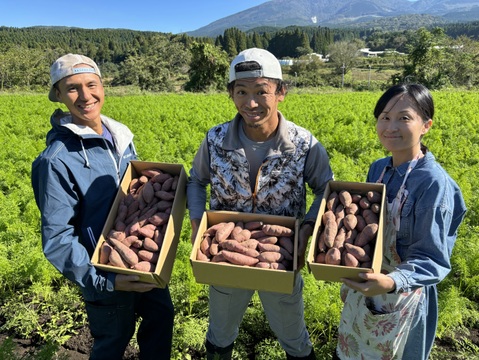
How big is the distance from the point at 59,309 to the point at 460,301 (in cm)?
430

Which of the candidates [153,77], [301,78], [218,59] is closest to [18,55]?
[153,77]

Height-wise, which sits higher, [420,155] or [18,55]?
[18,55]

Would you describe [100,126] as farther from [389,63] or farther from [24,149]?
[389,63]

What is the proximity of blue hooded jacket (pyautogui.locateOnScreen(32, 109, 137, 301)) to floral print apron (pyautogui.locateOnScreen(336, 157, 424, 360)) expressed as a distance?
1602 mm

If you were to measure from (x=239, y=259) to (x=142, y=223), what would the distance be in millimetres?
661

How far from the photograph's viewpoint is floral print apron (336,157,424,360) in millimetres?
2165

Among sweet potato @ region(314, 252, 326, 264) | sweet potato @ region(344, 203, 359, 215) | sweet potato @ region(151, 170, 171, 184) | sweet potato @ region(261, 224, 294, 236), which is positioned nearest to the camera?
sweet potato @ region(314, 252, 326, 264)

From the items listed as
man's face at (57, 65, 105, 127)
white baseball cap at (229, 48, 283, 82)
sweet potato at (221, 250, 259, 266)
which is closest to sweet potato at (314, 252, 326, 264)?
sweet potato at (221, 250, 259, 266)

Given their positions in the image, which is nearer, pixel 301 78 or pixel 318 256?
pixel 318 256

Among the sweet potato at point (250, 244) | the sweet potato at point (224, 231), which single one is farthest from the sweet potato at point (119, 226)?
the sweet potato at point (250, 244)

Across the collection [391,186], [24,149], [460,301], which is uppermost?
[391,186]

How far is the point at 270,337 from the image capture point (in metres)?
3.74

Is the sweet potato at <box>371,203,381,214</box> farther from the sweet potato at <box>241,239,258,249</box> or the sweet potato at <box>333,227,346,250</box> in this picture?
the sweet potato at <box>241,239,258,249</box>

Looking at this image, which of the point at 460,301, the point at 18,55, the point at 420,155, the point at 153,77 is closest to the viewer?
the point at 420,155
